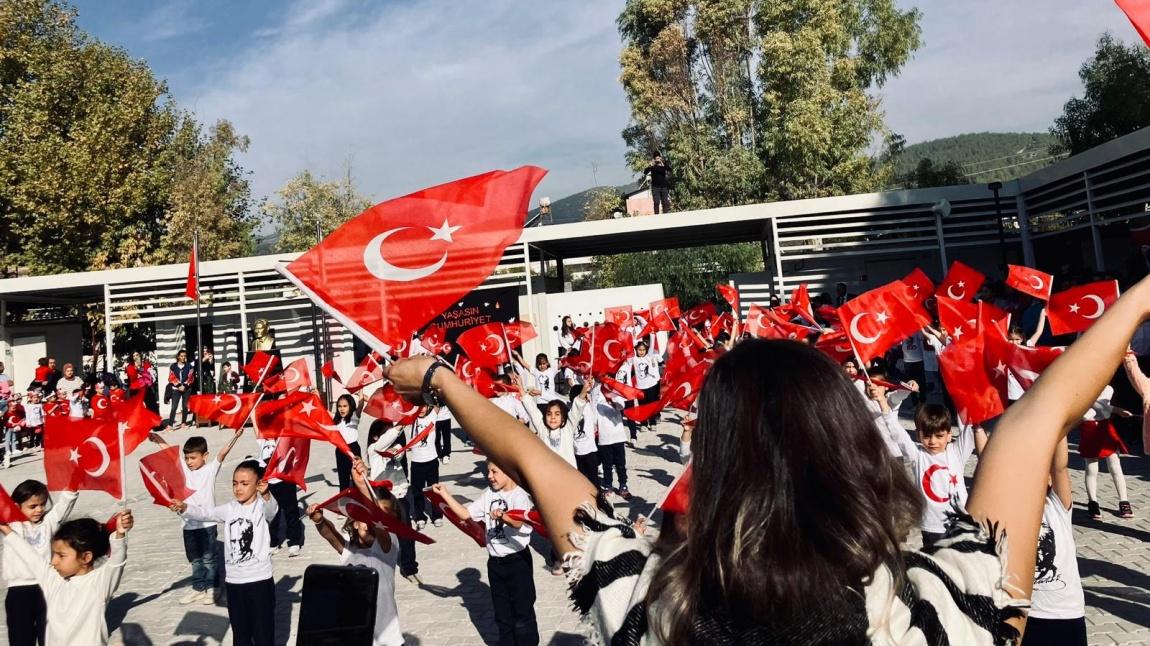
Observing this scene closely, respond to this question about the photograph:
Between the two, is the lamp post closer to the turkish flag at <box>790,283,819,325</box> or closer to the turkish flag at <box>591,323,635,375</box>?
the turkish flag at <box>790,283,819,325</box>

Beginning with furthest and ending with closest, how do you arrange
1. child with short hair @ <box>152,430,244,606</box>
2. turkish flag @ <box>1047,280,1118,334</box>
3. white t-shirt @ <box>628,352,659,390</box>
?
white t-shirt @ <box>628,352,659,390</box>
turkish flag @ <box>1047,280,1118,334</box>
child with short hair @ <box>152,430,244,606</box>

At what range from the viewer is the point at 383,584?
5.62m

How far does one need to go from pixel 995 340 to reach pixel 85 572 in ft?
21.8

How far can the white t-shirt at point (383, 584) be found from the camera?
18.0ft

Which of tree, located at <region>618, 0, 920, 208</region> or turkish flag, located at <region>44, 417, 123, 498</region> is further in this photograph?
tree, located at <region>618, 0, 920, 208</region>

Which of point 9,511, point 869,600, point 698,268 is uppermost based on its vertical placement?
point 698,268

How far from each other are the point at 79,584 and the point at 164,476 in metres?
1.87

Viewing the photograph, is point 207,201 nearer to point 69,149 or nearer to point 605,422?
point 69,149

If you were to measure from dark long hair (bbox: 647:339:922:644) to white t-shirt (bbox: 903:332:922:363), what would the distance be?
1466cm

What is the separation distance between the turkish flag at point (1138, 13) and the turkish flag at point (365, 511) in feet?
15.2

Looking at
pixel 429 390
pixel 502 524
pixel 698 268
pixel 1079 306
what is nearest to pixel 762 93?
pixel 698 268

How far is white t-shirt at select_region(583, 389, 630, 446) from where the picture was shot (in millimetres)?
10797

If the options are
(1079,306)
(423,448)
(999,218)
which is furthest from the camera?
(999,218)

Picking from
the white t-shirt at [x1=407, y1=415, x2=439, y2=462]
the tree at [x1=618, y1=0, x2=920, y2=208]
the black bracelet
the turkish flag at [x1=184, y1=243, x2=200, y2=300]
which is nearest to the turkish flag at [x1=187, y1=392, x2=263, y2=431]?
the white t-shirt at [x1=407, y1=415, x2=439, y2=462]
